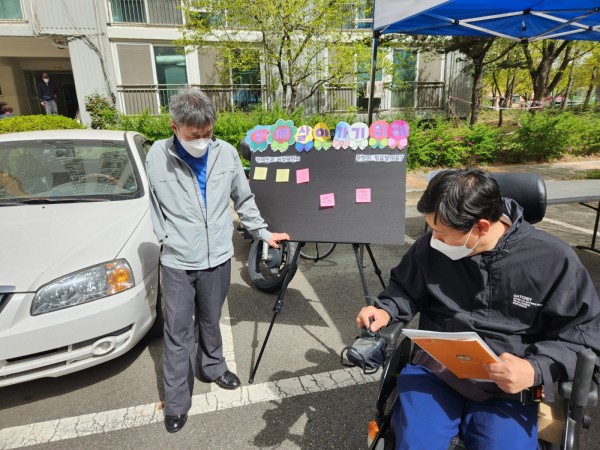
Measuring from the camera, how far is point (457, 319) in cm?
172

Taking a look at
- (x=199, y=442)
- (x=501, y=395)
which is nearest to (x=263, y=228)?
(x=199, y=442)

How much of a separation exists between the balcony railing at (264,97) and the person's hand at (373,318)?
1164 centimetres

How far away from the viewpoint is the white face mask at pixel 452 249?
63.2 inches

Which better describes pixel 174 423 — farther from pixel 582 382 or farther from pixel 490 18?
pixel 490 18

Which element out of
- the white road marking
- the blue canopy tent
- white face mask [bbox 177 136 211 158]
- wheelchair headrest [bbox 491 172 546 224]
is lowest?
the white road marking

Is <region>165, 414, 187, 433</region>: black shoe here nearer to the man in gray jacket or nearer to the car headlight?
the man in gray jacket

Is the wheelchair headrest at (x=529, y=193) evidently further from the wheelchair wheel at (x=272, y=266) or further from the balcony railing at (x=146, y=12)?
the balcony railing at (x=146, y=12)

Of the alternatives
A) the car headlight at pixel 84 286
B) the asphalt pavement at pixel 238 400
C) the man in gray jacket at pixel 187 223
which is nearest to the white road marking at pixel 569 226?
the asphalt pavement at pixel 238 400

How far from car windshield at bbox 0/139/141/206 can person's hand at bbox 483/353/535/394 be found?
293 cm

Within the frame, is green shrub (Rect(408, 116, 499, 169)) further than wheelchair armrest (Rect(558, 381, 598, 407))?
Yes

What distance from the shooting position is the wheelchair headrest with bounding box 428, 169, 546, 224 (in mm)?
2182

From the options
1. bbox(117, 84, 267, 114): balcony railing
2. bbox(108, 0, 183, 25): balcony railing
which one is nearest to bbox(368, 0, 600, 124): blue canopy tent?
bbox(117, 84, 267, 114): balcony railing

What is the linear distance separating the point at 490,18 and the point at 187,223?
5154 millimetres

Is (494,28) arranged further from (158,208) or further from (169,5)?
(169,5)
